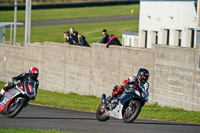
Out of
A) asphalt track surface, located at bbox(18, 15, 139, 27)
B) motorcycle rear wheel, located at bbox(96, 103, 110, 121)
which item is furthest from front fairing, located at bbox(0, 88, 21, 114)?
asphalt track surface, located at bbox(18, 15, 139, 27)

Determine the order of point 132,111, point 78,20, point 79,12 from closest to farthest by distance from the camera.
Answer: point 132,111, point 78,20, point 79,12

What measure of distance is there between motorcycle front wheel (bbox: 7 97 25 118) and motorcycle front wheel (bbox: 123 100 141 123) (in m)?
3.14

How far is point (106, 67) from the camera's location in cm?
2939

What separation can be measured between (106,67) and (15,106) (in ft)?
41.9

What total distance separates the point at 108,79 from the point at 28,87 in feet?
Result: 40.9

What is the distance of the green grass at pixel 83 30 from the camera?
63.0m

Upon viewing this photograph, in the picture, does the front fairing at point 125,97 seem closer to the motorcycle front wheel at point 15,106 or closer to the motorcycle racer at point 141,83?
the motorcycle racer at point 141,83

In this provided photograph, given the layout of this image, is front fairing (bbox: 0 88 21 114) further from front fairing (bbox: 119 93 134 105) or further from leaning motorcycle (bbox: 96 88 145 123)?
front fairing (bbox: 119 93 134 105)

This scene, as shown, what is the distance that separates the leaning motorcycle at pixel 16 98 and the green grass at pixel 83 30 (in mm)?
43521

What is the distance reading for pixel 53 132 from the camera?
46.2ft

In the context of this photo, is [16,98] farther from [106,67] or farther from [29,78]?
[106,67]

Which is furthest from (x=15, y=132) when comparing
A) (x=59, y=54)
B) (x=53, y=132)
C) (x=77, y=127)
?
(x=59, y=54)

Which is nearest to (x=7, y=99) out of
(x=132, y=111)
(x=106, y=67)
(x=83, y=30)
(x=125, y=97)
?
(x=125, y=97)

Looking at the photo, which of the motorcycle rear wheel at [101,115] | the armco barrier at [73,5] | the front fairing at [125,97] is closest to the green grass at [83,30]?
the armco barrier at [73,5]
